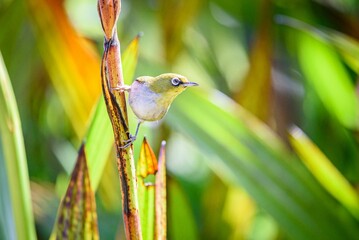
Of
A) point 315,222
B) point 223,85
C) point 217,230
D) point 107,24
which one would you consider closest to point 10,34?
point 223,85

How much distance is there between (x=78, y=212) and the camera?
53cm

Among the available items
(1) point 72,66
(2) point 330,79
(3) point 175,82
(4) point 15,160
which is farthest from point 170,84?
(2) point 330,79

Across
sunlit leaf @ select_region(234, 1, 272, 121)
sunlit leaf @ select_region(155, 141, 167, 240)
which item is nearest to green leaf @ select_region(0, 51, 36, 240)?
sunlit leaf @ select_region(155, 141, 167, 240)

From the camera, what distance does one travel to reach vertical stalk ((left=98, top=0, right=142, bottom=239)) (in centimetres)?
32

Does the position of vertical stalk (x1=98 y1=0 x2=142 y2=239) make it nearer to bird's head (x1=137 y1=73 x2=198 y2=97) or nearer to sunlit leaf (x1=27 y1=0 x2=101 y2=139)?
bird's head (x1=137 y1=73 x2=198 y2=97)

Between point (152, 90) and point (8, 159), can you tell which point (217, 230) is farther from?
point (152, 90)

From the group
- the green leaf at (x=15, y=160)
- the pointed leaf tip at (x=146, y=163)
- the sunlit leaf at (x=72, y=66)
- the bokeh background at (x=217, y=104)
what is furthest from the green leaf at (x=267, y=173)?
the pointed leaf tip at (x=146, y=163)

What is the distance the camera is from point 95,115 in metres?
0.52

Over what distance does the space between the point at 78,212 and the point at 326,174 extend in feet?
1.19

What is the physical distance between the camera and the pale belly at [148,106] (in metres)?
0.32

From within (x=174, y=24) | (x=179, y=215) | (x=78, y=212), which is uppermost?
(x=174, y=24)

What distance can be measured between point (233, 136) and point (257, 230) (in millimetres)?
279

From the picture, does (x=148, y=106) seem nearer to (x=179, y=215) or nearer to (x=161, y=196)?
(x=161, y=196)

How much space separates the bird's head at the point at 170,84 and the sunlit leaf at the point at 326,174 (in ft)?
1.53
